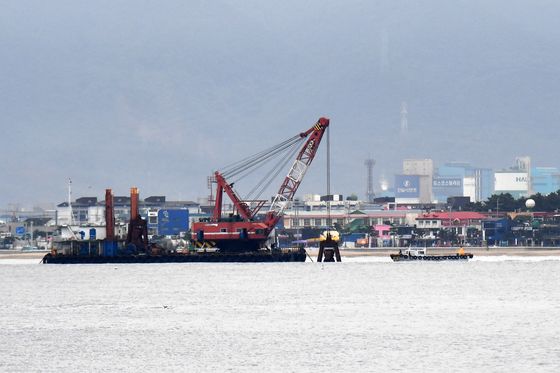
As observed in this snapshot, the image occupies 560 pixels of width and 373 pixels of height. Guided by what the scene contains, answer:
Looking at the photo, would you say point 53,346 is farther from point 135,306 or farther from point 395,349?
point 135,306

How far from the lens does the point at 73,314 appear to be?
103375 millimetres

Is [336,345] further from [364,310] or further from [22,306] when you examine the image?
[22,306]

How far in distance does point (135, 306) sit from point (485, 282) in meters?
49.5

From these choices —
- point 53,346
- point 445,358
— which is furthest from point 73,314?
point 445,358

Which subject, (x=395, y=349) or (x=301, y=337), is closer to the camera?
(x=395, y=349)

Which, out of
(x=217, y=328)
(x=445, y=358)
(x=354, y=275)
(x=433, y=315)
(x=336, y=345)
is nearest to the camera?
(x=445, y=358)

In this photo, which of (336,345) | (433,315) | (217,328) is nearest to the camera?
(336,345)

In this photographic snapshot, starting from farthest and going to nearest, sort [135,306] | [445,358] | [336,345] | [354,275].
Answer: [354,275] → [135,306] → [336,345] → [445,358]

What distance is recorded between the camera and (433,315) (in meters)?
98.9

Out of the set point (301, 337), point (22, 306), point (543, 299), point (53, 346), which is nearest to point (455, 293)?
point (543, 299)

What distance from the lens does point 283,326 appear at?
92.0 meters

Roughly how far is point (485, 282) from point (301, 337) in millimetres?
68769

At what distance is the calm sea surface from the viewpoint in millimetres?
73375

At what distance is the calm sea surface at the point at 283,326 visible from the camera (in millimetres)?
73375
